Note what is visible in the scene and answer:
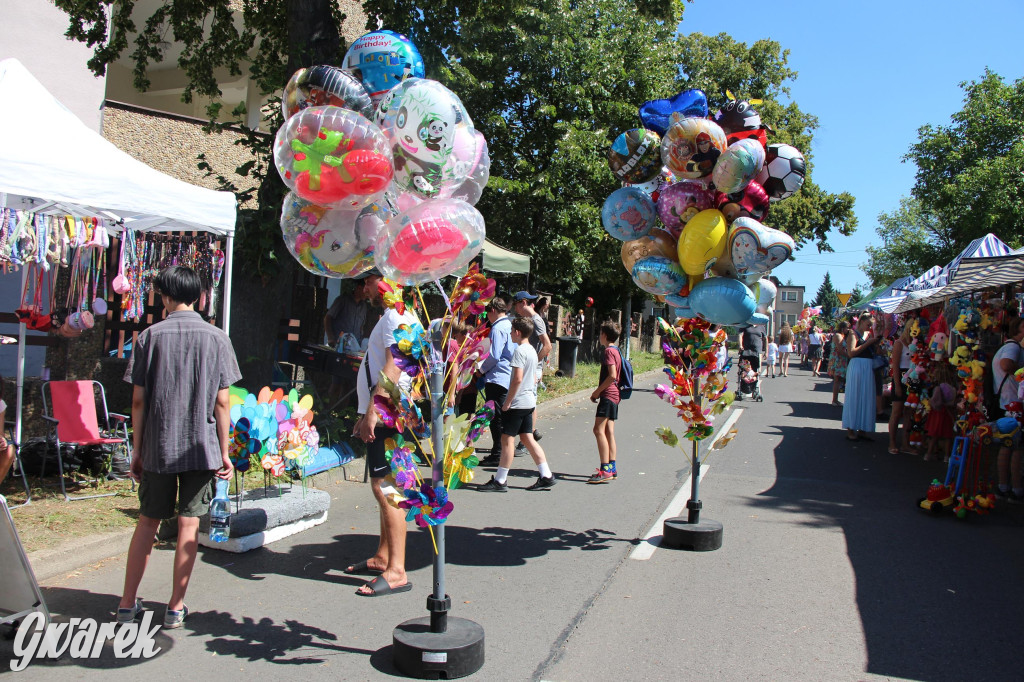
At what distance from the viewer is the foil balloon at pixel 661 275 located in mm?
5633

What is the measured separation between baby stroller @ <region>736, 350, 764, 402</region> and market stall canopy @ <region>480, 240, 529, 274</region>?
5.83 metres

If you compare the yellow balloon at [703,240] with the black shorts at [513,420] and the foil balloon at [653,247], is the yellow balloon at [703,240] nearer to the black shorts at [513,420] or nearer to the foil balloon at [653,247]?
the foil balloon at [653,247]

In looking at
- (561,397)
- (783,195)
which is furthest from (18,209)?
(561,397)

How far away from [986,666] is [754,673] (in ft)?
4.18

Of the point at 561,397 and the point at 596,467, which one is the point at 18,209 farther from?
the point at 561,397

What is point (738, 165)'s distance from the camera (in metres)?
5.23

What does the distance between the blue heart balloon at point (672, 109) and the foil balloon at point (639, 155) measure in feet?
0.33

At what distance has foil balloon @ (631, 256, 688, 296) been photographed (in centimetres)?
563

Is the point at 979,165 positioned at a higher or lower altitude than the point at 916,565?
higher

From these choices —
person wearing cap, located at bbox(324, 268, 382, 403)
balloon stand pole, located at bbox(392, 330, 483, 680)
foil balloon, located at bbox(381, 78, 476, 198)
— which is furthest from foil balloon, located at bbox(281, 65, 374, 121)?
person wearing cap, located at bbox(324, 268, 382, 403)

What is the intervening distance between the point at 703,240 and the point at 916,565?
2.92 m

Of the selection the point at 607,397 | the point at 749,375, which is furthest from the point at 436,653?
the point at 749,375

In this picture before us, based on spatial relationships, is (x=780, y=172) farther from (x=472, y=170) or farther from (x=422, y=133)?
(x=422, y=133)

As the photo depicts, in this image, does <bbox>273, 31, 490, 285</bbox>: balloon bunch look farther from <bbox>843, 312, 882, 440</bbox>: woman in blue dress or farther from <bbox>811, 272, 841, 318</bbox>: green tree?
<bbox>811, 272, 841, 318</bbox>: green tree
